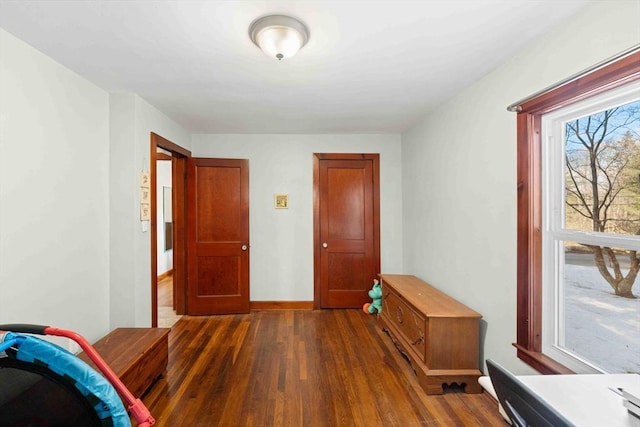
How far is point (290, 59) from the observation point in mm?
1958

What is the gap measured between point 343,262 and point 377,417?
2264 mm

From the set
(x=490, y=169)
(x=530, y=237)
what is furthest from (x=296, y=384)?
(x=490, y=169)

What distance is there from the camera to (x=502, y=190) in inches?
81.0

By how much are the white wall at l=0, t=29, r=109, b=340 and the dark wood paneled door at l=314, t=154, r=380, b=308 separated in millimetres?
2453

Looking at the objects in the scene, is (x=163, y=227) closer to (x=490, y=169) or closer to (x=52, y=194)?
(x=52, y=194)

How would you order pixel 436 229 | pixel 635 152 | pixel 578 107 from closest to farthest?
1. pixel 635 152
2. pixel 578 107
3. pixel 436 229

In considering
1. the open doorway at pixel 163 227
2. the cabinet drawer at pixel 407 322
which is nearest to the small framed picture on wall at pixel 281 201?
the cabinet drawer at pixel 407 322

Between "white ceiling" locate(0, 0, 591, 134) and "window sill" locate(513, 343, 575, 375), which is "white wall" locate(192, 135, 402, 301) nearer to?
"white ceiling" locate(0, 0, 591, 134)

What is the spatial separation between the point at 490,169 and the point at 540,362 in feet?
4.21

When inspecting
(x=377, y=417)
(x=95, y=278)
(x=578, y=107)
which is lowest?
(x=377, y=417)

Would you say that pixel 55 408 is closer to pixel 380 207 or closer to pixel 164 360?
pixel 164 360

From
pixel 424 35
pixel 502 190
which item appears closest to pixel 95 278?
pixel 424 35

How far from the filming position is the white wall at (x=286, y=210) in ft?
13.4

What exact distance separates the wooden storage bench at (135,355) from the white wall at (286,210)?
5.77 feet
